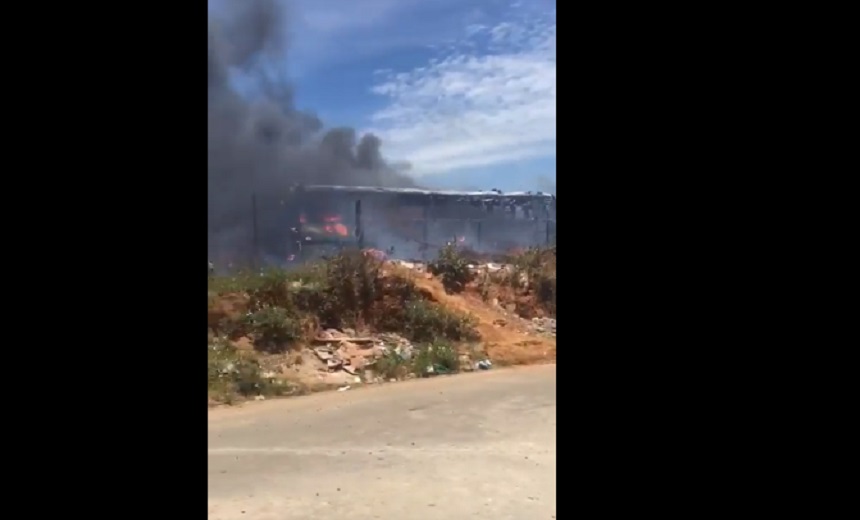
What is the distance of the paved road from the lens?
3.53 meters

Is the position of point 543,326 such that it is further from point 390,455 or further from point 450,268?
point 390,455

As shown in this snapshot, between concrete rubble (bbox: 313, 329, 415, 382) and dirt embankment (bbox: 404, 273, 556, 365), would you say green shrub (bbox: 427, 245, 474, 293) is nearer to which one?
dirt embankment (bbox: 404, 273, 556, 365)

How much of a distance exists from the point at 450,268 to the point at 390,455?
6136 millimetres

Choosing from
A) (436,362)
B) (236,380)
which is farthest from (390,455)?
(436,362)

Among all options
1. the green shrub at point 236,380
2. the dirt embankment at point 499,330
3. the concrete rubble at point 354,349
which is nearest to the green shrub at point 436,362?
the concrete rubble at point 354,349

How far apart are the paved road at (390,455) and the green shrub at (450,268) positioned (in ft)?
12.1

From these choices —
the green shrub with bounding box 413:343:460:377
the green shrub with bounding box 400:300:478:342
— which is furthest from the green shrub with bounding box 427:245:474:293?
the green shrub with bounding box 413:343:460:377

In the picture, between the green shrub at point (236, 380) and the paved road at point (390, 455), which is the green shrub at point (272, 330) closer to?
the green shrub at point (236, 380)

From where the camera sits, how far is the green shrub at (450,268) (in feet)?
34.6

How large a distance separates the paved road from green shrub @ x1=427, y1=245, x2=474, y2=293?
12.1 feet

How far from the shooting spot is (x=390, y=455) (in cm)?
454

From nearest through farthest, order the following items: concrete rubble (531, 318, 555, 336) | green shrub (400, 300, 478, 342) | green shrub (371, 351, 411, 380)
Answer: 1. green shrub (371, 351, 411, 380)
2. green shrub (400, 300, 478, 342)
3. concrete rubble (531, 318, 555, 336)
